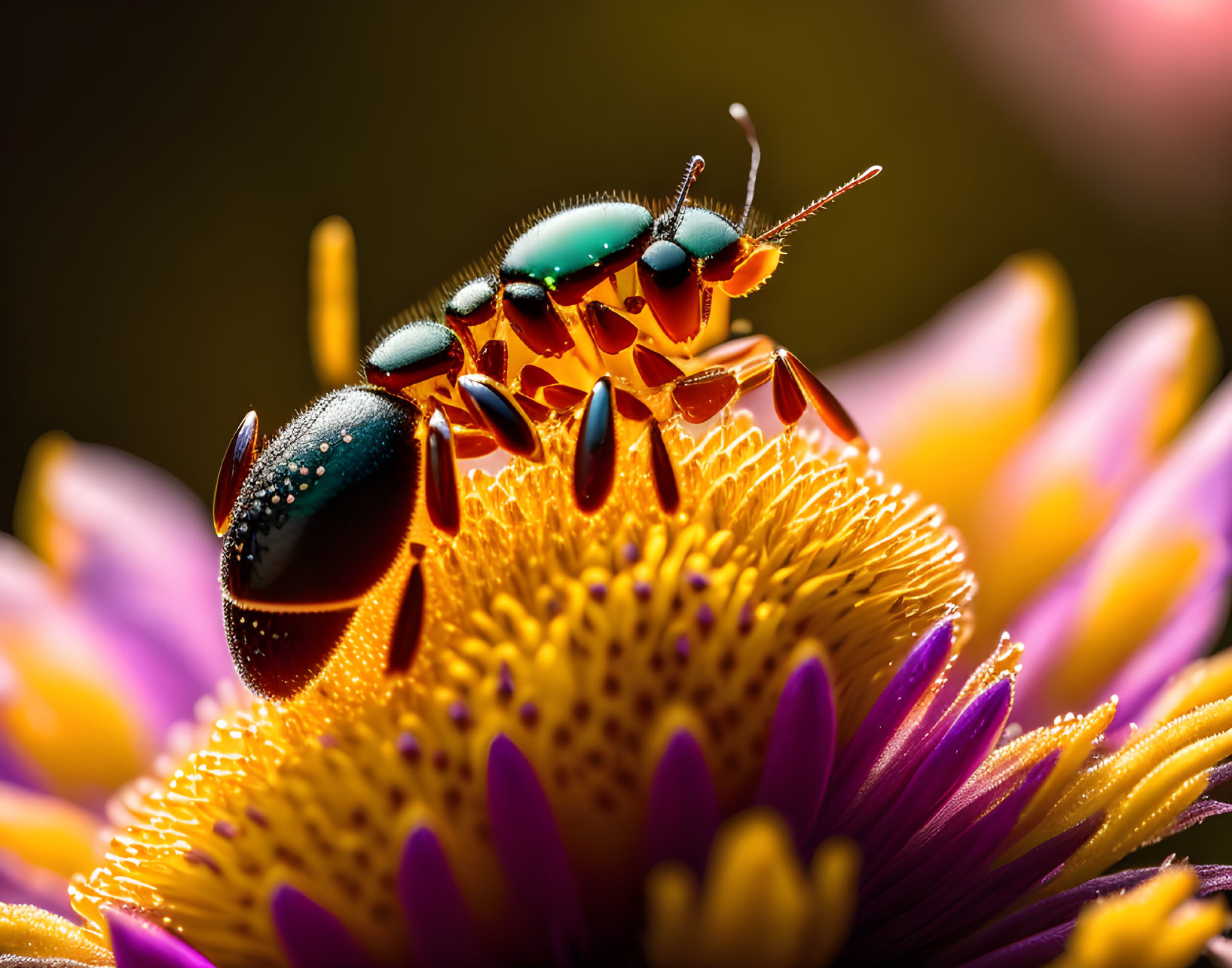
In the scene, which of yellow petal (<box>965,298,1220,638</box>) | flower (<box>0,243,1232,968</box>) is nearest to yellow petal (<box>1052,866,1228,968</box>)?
flower (<box>0,243,1232,968</box>)

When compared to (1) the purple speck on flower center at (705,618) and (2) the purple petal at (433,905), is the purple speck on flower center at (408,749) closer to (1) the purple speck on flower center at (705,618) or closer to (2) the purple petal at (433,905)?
(2) the purple petal at (433,905)

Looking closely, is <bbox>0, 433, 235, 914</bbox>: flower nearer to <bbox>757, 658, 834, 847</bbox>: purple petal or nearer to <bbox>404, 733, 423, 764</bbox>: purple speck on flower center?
<bbox>404, 733, 423, 764</bbox>: purple speck on flower center

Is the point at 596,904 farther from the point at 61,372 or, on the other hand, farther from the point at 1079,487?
the point at 61,372

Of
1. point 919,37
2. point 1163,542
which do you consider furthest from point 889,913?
point 919,37

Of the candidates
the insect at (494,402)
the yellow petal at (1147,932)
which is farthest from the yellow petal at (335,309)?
the yellow petal at (1147,932)

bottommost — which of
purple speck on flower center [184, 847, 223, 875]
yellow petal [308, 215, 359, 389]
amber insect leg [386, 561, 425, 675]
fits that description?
purple speck on flower center [184, 847, 223, 875]

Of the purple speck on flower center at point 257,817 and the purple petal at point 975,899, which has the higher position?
the purple speck on flower center at point 257,817
